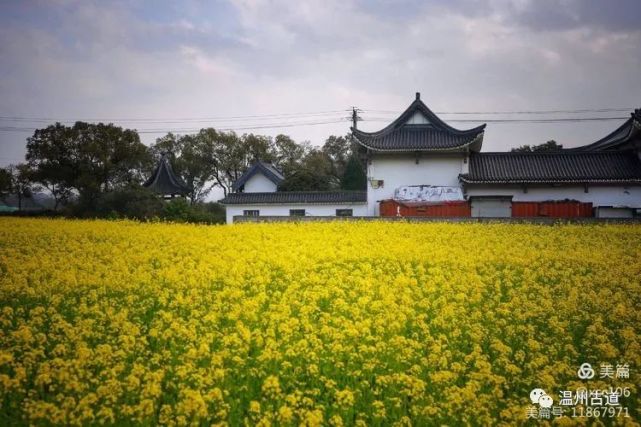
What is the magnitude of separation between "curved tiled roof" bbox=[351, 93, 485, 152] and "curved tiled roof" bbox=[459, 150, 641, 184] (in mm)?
1698

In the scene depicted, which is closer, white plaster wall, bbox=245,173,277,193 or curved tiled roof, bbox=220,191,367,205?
curved tiled roof, bbox=220,191,367,205

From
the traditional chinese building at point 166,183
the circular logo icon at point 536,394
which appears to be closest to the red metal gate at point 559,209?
the circular logo icon at point 536,394

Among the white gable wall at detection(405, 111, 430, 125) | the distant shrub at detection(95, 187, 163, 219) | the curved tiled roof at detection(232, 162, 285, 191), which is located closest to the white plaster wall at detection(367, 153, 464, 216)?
the white gable wall at detection(405, 111, 430, 125)

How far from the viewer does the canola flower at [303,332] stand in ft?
18.1

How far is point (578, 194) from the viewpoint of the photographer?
25.4 m

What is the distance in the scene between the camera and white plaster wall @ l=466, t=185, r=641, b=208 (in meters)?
25.0

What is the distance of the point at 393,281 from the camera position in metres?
10.2

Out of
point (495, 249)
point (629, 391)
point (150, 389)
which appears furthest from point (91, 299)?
point (495, 249)

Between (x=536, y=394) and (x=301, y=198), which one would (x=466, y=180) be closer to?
(x=301, y=198)

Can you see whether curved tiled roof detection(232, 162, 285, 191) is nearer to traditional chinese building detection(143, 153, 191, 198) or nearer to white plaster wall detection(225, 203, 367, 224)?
traditional chinese building detection(143, 153, 191, 198)

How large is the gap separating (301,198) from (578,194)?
46.8 feet

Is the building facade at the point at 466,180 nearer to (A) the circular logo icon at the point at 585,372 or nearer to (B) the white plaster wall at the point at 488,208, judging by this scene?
(B) the white plaster wall at the point at 488,208

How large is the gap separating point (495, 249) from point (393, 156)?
1529 cm

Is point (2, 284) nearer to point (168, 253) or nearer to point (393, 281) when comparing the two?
point (168, 253)
